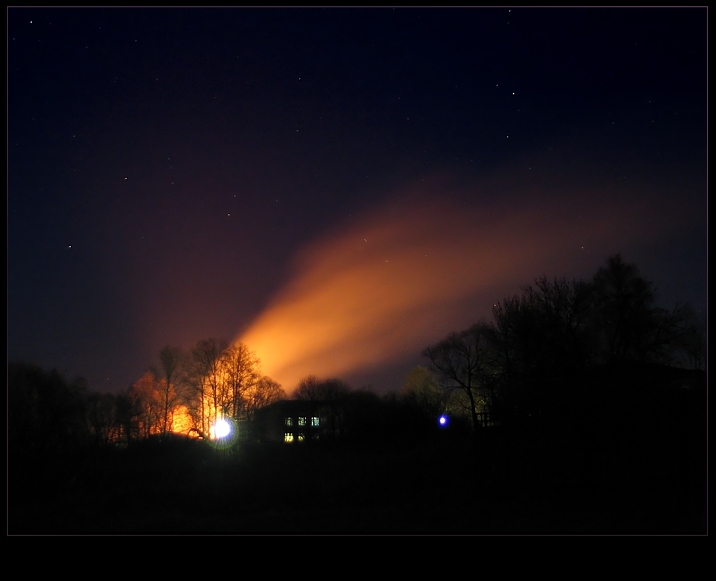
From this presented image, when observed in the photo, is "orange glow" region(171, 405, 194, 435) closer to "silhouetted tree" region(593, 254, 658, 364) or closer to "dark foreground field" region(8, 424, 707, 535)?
"dark foreground field" region(8, 424, 707, 535)

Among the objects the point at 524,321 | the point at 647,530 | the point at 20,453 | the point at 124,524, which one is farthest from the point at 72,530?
the point at 524,321

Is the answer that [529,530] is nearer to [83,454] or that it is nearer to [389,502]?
[389,502]

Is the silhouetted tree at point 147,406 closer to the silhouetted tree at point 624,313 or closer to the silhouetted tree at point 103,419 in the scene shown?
the silhouetted tree at point 103,419

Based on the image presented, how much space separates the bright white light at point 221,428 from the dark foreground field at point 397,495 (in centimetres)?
464

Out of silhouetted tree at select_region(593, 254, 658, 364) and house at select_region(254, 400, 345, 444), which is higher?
silhouetted tree at select_region(593, 254, 658, 364)

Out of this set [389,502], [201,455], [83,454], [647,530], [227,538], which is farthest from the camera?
[201,455]

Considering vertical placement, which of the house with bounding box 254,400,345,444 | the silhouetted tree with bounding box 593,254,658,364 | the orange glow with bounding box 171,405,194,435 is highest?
the silhouetted tree with bounding box 593,254,658,364

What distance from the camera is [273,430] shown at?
31531 millimetres

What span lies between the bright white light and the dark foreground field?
4.64 m

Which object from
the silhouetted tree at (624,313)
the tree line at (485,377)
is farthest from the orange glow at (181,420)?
the silhouetted tree at (624,313)

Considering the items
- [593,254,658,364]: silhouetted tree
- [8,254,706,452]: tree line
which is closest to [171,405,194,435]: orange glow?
[8,254,706,452]: tree line

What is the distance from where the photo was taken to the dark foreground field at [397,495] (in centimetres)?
1217

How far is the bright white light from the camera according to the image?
25500 millimetres

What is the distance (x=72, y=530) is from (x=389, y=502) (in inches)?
299
